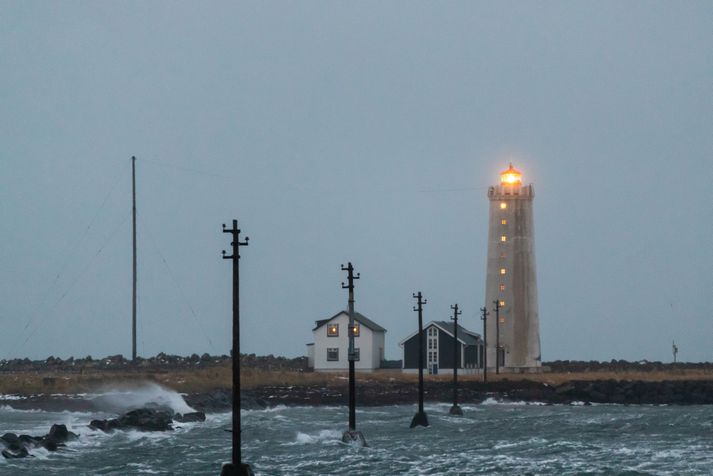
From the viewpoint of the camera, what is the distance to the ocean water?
37938mm

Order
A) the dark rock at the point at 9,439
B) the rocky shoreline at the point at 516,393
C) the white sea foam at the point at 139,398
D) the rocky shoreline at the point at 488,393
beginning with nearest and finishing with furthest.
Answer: the dark rock at the point at 9,439
the white sea foam at the point at 139,398
the rocky shoreline at the point at 488,393
the rocky shoreline at the point at 516,393

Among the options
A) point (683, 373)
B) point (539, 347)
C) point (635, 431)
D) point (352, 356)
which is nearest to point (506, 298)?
point (539, 347)

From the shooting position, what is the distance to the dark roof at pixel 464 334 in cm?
9805

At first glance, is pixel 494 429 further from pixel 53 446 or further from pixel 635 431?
pixel 53 446

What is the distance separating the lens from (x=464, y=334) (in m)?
102

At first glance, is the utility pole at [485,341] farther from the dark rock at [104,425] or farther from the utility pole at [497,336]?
the dark rock at [104,425]

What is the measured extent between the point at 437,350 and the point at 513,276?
9.46 metres

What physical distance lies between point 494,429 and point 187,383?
102 feet

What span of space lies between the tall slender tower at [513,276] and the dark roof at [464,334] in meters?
3.31

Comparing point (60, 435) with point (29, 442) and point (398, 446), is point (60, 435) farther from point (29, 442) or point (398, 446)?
point (398, 446)

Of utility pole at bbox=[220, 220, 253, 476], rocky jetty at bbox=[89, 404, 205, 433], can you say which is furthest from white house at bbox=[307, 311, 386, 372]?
utility pole at bbox=[220, 220, 253, 476]

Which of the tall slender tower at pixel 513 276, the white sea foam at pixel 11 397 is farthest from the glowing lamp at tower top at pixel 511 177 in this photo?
the white sea foam at pixel 11 397

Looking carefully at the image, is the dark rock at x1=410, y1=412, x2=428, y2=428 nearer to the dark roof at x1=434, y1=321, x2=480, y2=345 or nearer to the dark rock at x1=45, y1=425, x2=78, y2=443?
the dark rock at x1=45, y1=425, x2=78, y2=443

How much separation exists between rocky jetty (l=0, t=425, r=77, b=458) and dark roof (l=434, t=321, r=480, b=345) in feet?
178
